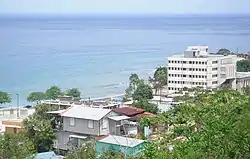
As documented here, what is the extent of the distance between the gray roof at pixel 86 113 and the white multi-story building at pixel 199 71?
8208 millimetres

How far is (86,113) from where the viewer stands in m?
8.62

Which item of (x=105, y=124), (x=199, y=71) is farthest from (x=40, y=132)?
(x=199, y=71)

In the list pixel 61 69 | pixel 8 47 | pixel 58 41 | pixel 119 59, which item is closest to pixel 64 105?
pixel 61 69

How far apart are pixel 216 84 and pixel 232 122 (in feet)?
43.0

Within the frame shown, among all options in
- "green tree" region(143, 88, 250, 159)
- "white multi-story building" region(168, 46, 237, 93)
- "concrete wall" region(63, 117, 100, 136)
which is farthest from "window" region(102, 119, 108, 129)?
"white multi-story building" region(168, 46, 237, 93)

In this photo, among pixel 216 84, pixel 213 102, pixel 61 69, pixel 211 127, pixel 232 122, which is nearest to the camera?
pixel 211 127

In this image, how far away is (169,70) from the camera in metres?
17.4

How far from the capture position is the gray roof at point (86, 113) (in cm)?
849

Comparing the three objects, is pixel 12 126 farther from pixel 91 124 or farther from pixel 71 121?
pixel 91 124

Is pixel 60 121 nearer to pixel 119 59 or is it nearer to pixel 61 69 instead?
pixel 61 69

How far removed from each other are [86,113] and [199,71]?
28.1 ft

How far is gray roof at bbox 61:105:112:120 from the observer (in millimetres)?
8492

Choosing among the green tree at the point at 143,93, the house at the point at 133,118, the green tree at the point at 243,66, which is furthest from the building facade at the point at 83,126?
the green tree at the point at 243,66

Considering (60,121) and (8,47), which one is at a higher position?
(8,47)
